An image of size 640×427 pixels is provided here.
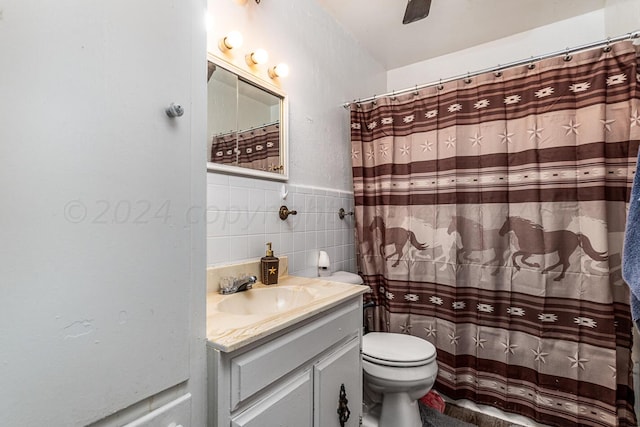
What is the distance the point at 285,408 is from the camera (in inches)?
33.2

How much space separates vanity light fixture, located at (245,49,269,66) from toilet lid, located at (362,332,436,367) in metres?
1.50

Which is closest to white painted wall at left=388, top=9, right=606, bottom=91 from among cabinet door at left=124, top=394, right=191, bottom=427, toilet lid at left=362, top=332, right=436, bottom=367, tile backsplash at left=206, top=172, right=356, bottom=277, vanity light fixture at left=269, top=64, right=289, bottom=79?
tile backsplash at left=206, top=172, right=356, bottom=277

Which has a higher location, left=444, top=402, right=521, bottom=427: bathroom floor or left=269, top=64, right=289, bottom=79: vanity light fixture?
left=269, top=64, right=289, bottom=79: vanity light fixture

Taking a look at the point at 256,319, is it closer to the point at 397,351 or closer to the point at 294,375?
the point at 294,375

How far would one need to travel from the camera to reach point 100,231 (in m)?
0.50

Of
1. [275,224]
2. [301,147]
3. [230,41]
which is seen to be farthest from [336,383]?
[230,41]

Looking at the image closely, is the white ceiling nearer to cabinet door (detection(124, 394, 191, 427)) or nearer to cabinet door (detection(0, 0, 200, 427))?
cabinet door (detection(0, 0, 200, 427))

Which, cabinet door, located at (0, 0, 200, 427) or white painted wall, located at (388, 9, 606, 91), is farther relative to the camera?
white painted wall, located at (388, 9, 606, 91)

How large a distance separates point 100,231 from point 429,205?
1.65 m

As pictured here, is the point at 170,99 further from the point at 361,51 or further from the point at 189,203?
the point at 361,51

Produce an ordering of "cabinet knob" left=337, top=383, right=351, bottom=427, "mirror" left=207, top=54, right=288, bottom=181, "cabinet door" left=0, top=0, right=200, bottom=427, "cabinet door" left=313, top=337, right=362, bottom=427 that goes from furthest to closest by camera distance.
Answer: "mirror" left=207, top=54, right=288, bottom=181, "cabinet knob" left=337, top=383, right=351, bottom=427, "cabinet door" left=313, top=337, right=362, bottom=427, "cabinet door" left=0, top=0, right=200, bottom=427

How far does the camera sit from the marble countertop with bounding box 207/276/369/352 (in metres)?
0.69

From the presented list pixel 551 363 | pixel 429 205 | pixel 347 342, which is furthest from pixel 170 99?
pixel 551 363

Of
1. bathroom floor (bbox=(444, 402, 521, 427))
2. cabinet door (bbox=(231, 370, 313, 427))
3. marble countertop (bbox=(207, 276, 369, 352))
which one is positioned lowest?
bathroom floor (bbox=(444, 402, 521, 427))
